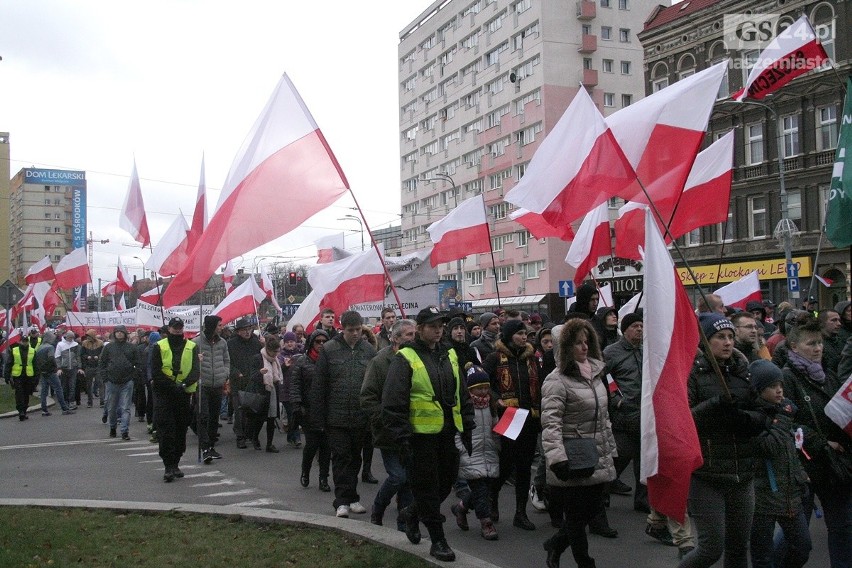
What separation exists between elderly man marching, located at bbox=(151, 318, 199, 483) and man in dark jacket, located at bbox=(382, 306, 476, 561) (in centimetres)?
465

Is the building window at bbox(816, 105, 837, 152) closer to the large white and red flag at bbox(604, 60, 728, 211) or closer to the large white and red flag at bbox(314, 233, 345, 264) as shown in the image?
the large white and red flag at bbox(314, 233, 345, 264)

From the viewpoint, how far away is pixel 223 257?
858 centimetres

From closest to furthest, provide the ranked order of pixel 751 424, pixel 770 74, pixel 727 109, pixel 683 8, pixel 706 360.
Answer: pixel 751 424, pixel 706 360, pixel 770 74, pixel 727 109, pixel 683 8

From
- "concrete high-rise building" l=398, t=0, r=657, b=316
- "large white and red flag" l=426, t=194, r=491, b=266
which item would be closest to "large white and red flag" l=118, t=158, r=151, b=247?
"large white and red flag" l=426, t=194, r=491, b=266

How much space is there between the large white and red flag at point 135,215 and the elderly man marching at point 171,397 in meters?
4.65

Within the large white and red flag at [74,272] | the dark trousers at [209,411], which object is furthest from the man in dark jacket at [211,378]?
the large white and red flag at [74,272]

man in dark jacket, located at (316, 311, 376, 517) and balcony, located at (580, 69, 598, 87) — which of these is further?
balcony, located at (580, 69, 598, 87)

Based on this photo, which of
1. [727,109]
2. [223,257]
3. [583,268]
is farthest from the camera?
[727,109]

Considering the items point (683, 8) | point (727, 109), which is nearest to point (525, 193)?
point (727, 109)

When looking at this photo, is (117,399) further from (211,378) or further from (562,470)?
(562,470)

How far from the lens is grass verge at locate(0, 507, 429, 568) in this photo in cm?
630

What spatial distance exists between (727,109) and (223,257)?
37965 mm

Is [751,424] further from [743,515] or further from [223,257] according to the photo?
[223,257]

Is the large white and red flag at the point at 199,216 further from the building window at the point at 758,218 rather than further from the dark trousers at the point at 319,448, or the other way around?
the building window at the point at 758,218
